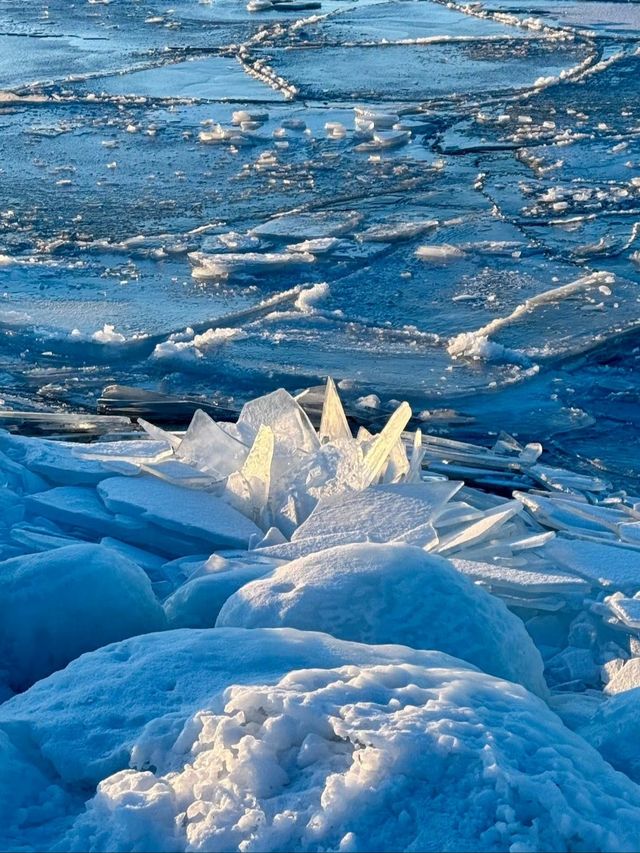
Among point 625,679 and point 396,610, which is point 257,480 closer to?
point 396,610

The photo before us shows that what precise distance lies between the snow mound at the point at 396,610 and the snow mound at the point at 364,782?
0.44 metres

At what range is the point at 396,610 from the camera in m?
2.32

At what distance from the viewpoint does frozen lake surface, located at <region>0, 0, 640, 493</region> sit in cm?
486

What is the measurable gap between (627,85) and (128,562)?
803 centimetres

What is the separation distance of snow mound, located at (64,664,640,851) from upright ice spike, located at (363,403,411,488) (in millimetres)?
1486

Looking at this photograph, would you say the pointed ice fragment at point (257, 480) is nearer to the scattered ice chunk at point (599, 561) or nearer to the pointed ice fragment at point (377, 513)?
the pointed ice fragment at point (377, 513)

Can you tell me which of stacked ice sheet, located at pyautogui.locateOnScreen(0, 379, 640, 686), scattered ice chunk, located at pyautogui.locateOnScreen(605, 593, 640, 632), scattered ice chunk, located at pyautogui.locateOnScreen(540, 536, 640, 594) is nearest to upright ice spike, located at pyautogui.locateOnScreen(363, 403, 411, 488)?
stacked ice sheet, located at pyautogui.locateOnScreen(0, 379, 640, 686)

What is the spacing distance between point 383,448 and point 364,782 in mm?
1771

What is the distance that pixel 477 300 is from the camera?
5523 mm

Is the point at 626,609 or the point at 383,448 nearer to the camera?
the point at 626,609

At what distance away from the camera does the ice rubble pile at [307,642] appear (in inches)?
64.9

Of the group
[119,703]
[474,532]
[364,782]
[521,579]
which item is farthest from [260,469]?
[364,782]

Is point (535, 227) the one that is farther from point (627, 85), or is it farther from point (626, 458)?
point (627, 85)

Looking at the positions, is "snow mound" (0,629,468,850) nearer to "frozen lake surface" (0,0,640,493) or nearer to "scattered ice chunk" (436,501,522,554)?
"scattered ice chunk" (436,501,522,554)
